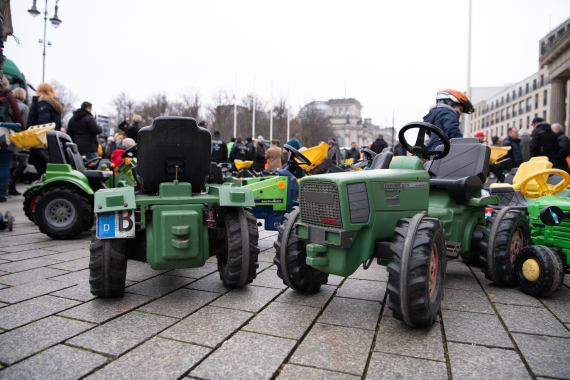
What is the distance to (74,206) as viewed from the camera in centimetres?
617

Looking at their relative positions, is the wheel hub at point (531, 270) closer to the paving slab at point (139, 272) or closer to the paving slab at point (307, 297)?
the paving slab at point (307, 297)

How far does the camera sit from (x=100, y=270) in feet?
11.2

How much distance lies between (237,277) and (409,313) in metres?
1.60

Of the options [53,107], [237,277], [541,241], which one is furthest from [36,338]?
[53,107]

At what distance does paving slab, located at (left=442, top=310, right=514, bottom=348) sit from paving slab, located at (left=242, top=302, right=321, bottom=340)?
1.00 meters

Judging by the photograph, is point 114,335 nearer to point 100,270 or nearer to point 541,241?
point 100,270

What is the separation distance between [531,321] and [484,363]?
99 centimetres

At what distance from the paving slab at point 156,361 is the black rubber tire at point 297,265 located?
1.19m

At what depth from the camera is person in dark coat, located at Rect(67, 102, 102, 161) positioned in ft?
28.6

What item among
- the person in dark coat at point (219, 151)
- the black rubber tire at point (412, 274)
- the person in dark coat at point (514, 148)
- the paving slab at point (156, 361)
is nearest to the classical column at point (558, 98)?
the person in dark coat at point (514, 148)

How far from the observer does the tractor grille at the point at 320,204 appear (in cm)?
308

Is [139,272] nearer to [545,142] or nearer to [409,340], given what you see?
[409,340]

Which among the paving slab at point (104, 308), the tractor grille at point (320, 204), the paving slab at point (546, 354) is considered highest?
the tractor grille at point (320, 204)

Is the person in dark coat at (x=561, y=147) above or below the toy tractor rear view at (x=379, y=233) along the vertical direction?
above
